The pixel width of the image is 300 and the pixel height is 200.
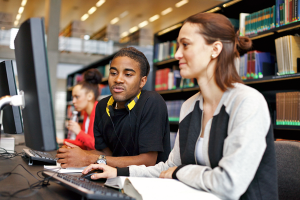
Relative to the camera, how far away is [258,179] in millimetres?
851

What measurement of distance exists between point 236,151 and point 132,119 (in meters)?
0.78

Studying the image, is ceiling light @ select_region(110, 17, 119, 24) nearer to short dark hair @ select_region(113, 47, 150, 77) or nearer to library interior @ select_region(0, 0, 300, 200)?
library interior @ select_region(0, 0, 300, 200)

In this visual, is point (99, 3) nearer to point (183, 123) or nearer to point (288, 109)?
point (288, 109)

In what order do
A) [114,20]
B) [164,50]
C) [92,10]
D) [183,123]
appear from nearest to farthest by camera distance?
[183,123], [164,50], [92,10], [114,20]

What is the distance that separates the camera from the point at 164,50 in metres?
3.42

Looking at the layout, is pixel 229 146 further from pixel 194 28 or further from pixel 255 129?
pixel 194 28

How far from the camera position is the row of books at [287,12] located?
6.71 ft

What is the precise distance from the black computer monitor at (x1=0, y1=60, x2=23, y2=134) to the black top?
0.44m

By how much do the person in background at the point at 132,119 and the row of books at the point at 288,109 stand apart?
1049 mm

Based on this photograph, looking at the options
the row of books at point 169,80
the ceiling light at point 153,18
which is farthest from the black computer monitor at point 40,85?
the ceiling light at point 153,18

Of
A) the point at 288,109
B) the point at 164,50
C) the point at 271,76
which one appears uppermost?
the point at 164,50

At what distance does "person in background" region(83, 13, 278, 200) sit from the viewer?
756mm

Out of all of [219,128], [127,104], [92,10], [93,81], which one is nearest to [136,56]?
[127,104]

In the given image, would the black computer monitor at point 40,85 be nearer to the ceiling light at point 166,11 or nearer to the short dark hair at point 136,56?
the short dark hair at point 136,56
